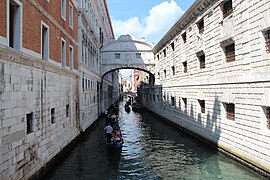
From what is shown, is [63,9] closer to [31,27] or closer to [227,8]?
[31,27]

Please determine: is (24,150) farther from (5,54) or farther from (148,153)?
(148,153)

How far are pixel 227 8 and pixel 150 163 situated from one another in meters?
7.05

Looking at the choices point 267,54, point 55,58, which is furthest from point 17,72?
point 267,54

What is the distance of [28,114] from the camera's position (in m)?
7.19

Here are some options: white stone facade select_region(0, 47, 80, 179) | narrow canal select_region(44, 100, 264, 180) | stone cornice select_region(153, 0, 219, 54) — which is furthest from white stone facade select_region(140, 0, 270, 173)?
white stone facade select_region(0, 47, 80, 179)

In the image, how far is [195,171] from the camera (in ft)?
27.8

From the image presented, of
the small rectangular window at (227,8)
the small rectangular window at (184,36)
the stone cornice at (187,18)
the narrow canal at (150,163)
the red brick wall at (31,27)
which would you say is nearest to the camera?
the red brick wall at (31,27)

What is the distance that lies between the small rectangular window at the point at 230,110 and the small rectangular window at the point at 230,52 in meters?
1.82

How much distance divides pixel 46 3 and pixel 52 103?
11.6ft

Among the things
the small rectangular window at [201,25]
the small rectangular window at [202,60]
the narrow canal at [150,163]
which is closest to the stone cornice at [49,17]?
the narrow canal at [150,163]

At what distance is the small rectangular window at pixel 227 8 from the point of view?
1032 cm

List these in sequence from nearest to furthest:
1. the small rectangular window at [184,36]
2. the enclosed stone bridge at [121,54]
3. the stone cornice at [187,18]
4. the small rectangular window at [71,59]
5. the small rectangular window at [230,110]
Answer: the small rectangular window at [230,110] < the stone cornice at [187,18] < the small rectangular window at [71,59] < the small rectangular window at [184,36] < the enclosed stone bridge at [121,54]

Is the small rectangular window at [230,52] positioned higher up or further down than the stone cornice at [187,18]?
further down

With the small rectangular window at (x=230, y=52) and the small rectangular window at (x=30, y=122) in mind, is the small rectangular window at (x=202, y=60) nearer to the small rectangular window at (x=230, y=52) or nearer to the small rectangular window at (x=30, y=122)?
the small rectangular window at (x=230, y=52)
